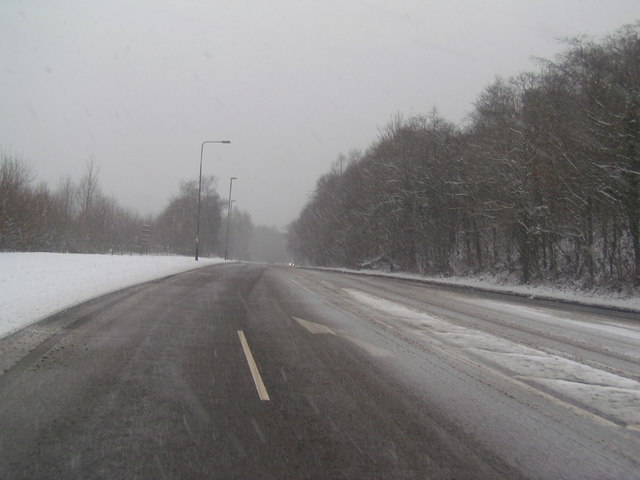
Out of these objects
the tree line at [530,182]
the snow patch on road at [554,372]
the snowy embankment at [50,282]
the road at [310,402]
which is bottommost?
the road at [310,402]

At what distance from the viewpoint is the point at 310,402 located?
4336mm

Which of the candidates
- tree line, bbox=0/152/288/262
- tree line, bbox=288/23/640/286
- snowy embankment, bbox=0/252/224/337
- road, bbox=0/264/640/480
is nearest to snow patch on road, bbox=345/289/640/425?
road, bbox=0/264/640/480

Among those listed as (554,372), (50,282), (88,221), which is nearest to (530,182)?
(554,372)

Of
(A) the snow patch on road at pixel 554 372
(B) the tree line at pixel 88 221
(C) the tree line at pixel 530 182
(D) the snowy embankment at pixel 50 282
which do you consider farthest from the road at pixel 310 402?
(B) the tree line at pixel 88 221

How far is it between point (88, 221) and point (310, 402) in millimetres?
43623

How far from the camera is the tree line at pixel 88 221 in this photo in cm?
2762

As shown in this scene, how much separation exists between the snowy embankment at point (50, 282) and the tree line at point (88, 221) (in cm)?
1190

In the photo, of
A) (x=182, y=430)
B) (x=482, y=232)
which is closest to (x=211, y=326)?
(x=182, y=430)

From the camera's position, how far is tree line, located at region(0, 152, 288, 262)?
27625 mm

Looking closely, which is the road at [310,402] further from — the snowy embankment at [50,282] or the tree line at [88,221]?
the tree line at [88,221]

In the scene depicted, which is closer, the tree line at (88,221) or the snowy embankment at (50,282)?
the snowy embankment at (50,282)

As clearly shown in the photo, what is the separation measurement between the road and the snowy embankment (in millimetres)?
1094

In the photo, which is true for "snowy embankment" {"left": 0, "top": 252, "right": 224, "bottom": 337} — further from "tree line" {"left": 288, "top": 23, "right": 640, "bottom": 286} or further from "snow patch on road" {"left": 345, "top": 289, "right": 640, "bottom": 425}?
"tree line" {"left": 288, "top": 23, "right": 640, "bottom": 286}

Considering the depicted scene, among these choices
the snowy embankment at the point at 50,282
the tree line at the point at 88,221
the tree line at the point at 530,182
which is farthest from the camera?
the tree line at the point at 88,221
